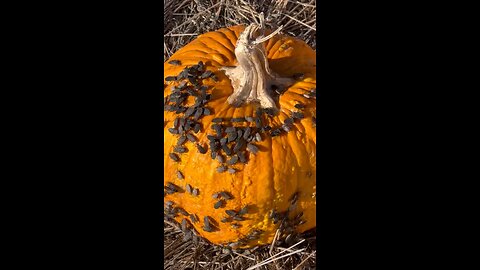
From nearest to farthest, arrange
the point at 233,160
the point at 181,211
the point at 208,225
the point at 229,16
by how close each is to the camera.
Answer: the point at 233,160 < the point at 208,225 < the point at 181,211 < the point at 229,16

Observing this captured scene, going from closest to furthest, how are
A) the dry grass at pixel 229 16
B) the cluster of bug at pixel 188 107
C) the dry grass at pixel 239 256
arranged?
the cluster of bug at pixel 188 107, the dry grass at pixel 239 256, the dry grass at pixel 229 16

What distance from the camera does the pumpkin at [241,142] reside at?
3.51 meters

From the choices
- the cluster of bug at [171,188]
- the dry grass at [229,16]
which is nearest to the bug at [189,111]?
the cluster of bug at [171,188]

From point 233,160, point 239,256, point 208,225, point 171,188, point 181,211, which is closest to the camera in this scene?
point 233,160

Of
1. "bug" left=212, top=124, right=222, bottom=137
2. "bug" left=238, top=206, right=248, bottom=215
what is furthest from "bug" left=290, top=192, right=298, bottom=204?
"bug" left=212, top=124, right=222, bottom=137

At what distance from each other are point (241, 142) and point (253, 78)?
0.48 m

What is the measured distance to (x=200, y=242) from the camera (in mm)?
4578

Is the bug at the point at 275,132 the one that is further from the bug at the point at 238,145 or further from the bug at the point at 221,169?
the bug at the point at 221,169

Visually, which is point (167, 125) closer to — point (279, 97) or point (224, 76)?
point (224, 76)

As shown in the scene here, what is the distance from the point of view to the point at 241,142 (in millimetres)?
3492

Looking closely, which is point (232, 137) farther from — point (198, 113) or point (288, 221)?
point (288, 221)

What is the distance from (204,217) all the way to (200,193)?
0.83ft

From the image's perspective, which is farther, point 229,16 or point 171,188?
point 229,16

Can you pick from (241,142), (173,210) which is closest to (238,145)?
(241,142)
